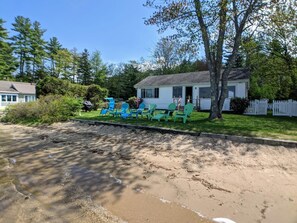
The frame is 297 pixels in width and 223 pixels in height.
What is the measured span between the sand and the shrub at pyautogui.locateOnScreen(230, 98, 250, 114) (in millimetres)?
9971

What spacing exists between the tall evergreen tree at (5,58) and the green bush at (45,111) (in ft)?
99.4

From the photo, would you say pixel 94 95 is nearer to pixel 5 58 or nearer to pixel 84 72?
pixel 84 72

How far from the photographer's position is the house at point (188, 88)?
58.7ft

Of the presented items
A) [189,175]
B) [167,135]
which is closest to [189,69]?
[167,135]

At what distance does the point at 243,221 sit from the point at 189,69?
35.3 metres

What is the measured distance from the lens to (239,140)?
682 centimetres

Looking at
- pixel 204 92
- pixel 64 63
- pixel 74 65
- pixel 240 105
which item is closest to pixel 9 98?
pixel 64 63

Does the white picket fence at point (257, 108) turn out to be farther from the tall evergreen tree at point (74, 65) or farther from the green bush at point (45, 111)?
the tall evergreen tree at point (74, 65)

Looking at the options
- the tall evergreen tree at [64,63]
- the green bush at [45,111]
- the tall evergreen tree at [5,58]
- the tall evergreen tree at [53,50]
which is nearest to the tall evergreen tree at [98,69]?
the tall evergreen tree at [64,63]

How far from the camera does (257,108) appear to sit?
15.8m

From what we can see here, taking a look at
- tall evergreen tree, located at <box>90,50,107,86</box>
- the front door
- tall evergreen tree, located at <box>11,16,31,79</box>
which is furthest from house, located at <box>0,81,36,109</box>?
the front door

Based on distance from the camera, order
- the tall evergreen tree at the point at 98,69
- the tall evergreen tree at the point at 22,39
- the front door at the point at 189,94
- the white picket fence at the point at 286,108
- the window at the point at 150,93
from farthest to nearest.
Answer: the tall evergreen tree at the point at 98,69, the tall evergreen tree at the point at 22,39, the window at the point at 150,93, the front door at the point at 189,94, the white picket fence at the point at 286,108

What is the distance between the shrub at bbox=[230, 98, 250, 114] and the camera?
15898 millimetres

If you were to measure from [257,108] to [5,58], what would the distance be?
44.0 metres
